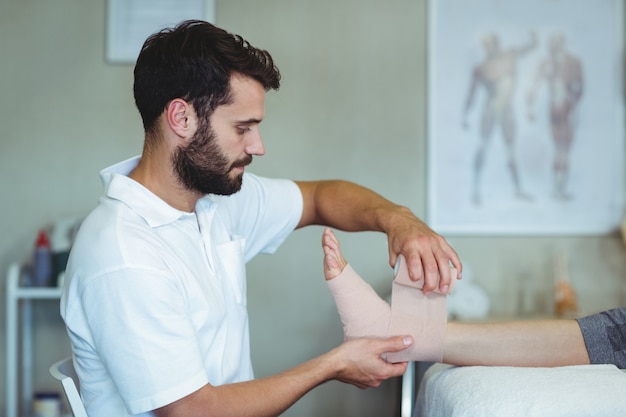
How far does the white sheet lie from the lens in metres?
1.12

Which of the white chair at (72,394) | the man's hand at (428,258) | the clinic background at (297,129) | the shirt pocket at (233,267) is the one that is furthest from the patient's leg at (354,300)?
the clinic background at (297,129)

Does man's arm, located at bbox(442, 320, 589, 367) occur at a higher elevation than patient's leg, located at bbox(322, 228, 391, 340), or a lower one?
lower

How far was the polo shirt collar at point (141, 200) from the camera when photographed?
53.9 inches

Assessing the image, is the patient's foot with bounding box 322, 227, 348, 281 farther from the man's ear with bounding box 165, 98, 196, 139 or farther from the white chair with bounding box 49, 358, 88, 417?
the white chair with bounding box 49, 358, 88, 417

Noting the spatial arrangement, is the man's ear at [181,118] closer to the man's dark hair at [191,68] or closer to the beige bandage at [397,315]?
the man's dark hair at [191,68]

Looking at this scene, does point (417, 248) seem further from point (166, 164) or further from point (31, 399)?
point (31, 399)

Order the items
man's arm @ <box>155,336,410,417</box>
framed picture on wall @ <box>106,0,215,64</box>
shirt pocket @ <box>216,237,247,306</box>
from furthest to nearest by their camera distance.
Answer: framed picture on wall @ <box>106,0,215,64</box>
shirt pocket @ <box>216,237,247,306</box>
man's arm @ <box>155,336,410,417</box>

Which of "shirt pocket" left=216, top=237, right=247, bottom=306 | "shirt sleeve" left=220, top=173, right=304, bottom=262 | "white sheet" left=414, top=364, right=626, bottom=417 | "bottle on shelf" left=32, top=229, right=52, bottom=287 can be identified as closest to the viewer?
"white sheet" left=414, top=364, right=626, bottom=417

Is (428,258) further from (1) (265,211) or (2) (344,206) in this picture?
(1) (265,211)

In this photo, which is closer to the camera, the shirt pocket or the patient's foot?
the patient's foot

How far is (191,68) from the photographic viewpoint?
1.38 meters

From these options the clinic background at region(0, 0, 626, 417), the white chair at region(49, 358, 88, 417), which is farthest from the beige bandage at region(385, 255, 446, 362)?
the clinic background at region(0, 0, 626, 417)


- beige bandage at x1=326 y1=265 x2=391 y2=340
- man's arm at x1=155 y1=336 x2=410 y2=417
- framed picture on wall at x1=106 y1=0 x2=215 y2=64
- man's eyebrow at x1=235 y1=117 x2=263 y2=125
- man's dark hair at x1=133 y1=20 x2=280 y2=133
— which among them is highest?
framed picture on wall at x1=106 y1=0 x2=215 y2=64

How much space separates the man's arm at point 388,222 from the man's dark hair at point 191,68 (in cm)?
38
